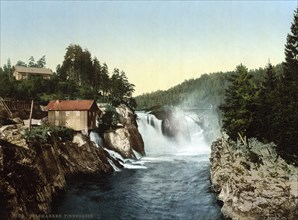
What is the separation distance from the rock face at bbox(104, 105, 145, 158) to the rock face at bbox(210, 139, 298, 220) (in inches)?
1050

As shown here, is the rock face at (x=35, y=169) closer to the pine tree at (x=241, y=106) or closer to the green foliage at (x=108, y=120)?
the green foliage at (x=108, y=120)

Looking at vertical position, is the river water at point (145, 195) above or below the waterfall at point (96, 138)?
below

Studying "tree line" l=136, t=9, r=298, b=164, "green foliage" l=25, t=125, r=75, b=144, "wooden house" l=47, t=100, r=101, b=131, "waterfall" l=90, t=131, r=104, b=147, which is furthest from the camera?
"waterfall" l=90, t=131, r=104, b=147

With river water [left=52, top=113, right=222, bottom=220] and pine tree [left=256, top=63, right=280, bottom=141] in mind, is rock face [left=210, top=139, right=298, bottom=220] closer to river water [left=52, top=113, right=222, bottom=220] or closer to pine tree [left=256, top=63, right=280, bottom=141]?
pine tree [left=256, top=63, right=280, bottom=141]

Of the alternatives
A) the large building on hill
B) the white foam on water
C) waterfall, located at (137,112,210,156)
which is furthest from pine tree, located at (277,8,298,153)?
the large building on hill

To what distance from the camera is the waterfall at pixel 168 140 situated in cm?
7532

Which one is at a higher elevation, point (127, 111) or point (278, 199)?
point (127, 111)

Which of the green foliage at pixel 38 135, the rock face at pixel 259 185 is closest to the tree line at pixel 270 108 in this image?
the rock face at pixel 259 185

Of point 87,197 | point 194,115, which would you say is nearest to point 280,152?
point 87,197

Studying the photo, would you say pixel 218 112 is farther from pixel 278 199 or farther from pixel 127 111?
pixel 278 199

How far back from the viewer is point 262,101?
37.5 meters

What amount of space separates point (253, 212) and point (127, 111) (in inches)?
1818

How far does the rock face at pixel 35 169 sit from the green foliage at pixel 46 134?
2.81ft

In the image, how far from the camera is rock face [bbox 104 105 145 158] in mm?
58469
